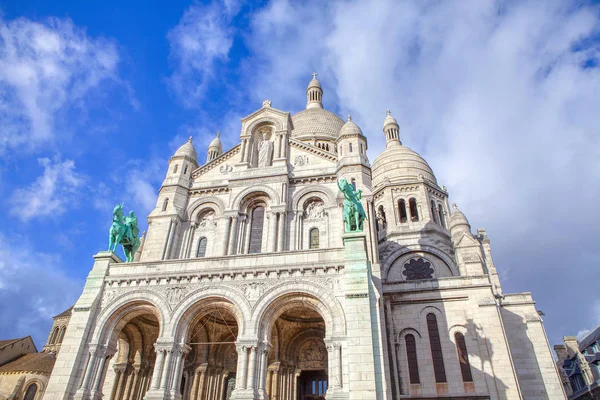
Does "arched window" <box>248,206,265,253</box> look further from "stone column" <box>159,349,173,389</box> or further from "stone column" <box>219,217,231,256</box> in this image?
"stone column" <box>159,349,173,389</box>

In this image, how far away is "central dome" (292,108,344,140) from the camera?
144ft

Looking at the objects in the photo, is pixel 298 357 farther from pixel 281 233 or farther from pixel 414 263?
pixel 414 263

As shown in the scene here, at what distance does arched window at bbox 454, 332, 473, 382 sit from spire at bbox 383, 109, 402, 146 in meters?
23.7

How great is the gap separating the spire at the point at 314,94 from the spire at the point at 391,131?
11464mm

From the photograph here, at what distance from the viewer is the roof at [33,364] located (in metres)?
32.6

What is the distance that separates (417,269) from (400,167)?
10.3 meters

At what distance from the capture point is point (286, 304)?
57.8 feet

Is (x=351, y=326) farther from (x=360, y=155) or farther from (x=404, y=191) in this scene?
(x=404, y=191)

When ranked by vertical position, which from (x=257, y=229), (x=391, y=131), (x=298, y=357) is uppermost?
(x=391, y=131)

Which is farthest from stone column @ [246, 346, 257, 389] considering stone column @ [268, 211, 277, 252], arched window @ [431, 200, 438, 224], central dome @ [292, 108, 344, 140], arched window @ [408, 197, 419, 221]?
central dome @ [292, 108, 344, 140]

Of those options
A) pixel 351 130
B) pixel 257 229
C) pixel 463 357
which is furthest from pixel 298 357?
pixel 351 130

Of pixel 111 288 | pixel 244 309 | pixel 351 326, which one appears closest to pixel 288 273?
pixel 244 309

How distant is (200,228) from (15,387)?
1948 centimetres

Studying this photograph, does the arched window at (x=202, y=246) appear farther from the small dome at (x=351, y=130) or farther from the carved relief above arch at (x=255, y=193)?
the small dome at (x=351, y=130)
